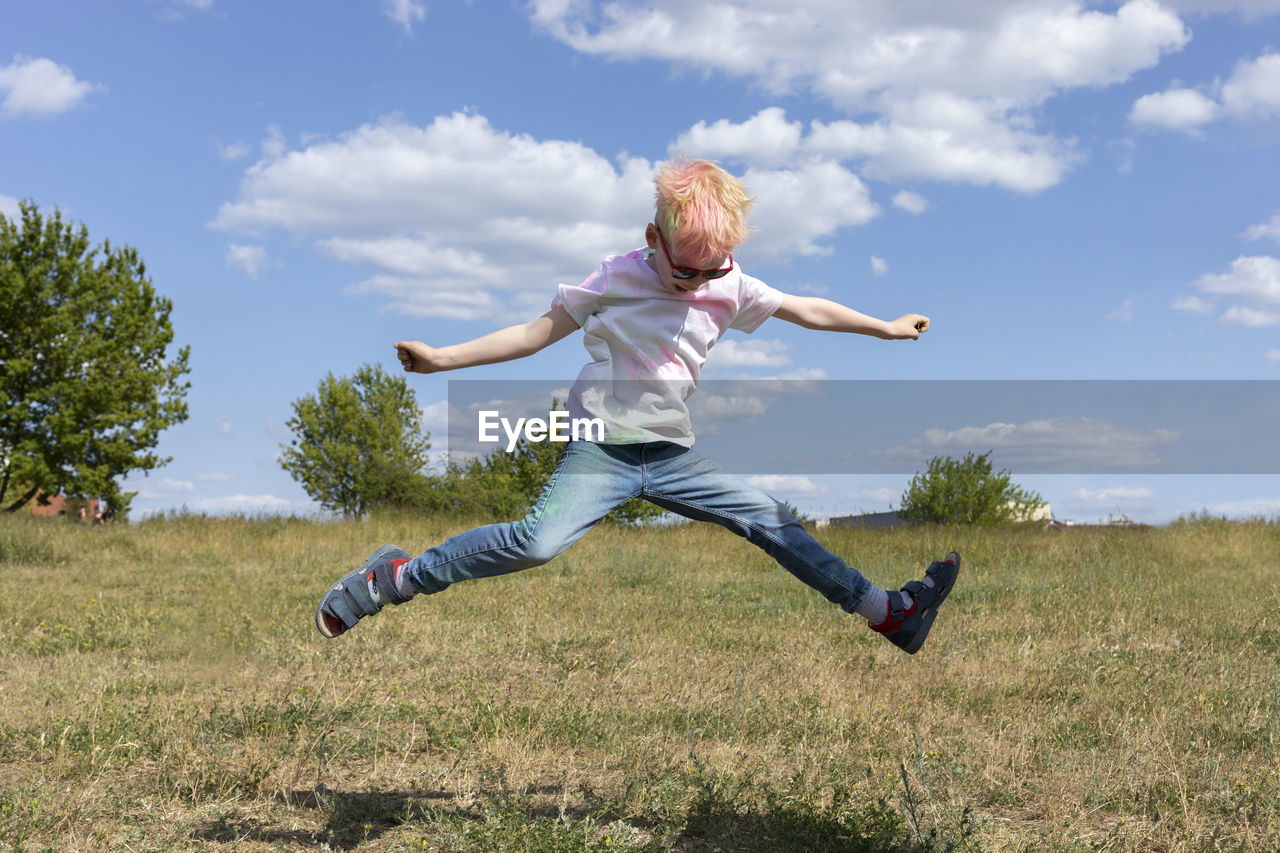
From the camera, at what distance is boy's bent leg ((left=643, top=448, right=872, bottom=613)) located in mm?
3543

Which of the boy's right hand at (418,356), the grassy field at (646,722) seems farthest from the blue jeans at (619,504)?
the grassy field at (646,722)

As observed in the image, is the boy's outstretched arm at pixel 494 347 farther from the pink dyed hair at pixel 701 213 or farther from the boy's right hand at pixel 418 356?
the pink dyed hair at pixel 701 213

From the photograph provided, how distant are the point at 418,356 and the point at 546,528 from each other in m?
0.84

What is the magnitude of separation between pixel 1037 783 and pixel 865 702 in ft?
4.32

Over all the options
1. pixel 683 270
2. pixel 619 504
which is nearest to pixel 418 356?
pixel 619 504

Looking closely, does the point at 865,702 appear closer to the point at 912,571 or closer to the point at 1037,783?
the point at 1037,783

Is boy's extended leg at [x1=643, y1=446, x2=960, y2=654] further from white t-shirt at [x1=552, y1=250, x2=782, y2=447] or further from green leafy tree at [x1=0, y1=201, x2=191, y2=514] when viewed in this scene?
green leafy tree at [x1=0, y1=201, x2=191, y2=514]

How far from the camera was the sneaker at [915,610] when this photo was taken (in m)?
3.78

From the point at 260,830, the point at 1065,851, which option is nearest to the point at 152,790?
the point at 260,830

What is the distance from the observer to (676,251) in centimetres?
334

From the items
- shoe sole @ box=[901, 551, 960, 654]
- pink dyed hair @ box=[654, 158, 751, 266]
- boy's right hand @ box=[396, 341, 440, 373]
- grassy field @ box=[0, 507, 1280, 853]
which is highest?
pink dyed hair @ box=[654, 158, 751, 266]

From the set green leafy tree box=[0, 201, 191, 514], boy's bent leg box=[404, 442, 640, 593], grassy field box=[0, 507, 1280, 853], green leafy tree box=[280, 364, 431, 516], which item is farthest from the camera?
green leafy tree box=[280, 364, 431, 516]

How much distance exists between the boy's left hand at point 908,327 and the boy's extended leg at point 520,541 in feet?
4.66

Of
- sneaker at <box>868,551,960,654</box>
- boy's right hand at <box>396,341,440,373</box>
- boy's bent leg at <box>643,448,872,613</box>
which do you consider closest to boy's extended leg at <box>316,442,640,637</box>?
boy's bent leg at <box>643,448,872,613</box>
